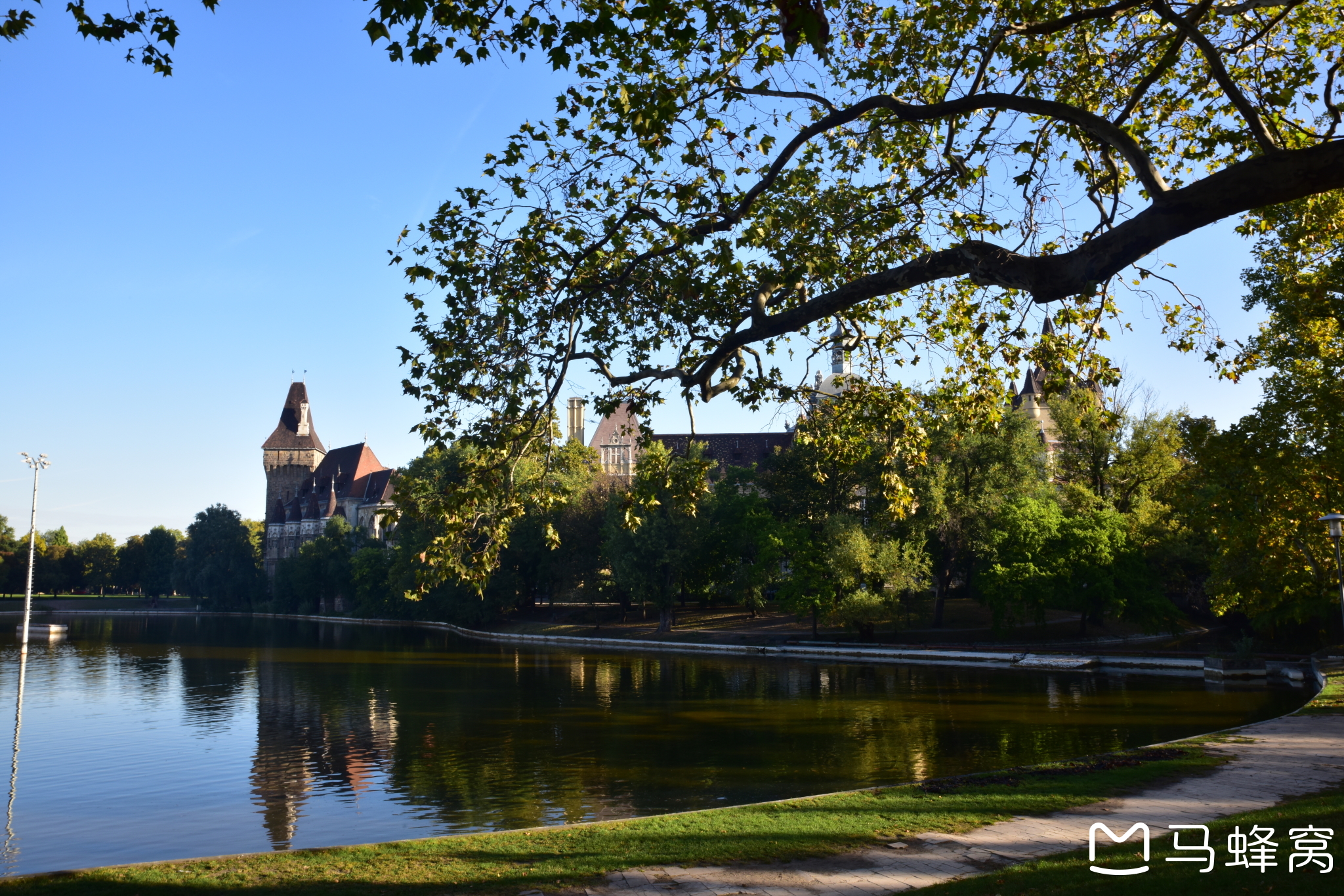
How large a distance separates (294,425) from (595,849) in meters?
147

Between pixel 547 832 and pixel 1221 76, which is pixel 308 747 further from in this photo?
pixel 1221 76

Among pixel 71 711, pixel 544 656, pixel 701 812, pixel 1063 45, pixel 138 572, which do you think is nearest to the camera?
pixel 1063 45

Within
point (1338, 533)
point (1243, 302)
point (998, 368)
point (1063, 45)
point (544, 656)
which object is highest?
point (1243, 302)

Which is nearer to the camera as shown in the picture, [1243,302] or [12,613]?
[1243,302]

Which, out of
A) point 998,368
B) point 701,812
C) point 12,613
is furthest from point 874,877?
point 12,613

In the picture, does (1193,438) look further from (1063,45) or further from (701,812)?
(701,812)

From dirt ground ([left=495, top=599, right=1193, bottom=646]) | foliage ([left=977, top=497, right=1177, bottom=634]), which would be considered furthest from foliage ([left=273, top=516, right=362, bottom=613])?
foliage ([left=977, top=497, right=1177, bottom=634])

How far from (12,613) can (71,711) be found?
92.7 m

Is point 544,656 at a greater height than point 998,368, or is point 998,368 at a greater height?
point 998,368

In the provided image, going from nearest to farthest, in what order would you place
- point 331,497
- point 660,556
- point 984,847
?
point 984,847, point 660,556, point 331,497

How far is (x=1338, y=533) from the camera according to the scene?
20.4 meters

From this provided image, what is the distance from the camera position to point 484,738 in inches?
922

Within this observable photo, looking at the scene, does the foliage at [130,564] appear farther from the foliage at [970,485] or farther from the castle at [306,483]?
the foliage at [970,485]

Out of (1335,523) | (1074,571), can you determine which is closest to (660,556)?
(1074,571)
